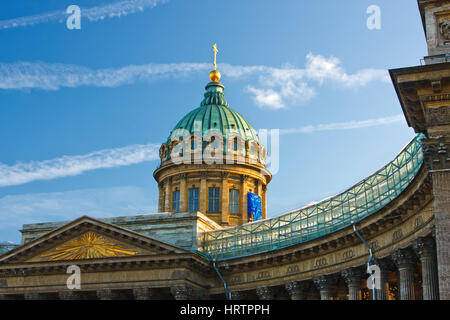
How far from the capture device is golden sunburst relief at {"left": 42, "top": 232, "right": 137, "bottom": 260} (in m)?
60.2

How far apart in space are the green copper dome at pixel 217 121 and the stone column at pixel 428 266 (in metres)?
46.3

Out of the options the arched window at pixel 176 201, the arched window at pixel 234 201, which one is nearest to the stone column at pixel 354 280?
the arched window at pixel 234 201

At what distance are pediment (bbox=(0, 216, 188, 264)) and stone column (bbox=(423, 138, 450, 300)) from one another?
105 feet

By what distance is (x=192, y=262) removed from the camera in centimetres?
5844

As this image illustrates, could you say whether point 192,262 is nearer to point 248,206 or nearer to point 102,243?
point 102,243

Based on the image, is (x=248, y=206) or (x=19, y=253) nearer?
(x=19, y=253)

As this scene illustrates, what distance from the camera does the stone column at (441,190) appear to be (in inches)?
1172

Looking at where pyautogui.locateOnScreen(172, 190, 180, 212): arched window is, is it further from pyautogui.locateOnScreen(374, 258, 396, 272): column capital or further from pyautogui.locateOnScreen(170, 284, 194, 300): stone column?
pyautogui.locateOnScreen(374, 258, 396, 272): column capital

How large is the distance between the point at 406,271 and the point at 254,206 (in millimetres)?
39013

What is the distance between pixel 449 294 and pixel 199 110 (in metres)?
61.5

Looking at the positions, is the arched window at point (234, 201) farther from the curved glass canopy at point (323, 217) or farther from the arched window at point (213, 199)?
the curved glass canopy at point (323, 217)

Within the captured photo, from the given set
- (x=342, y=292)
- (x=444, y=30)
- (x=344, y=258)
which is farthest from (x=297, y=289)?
(x=444, y=30)

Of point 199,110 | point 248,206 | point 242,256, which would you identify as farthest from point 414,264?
point 199,110

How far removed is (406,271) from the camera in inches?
1654
